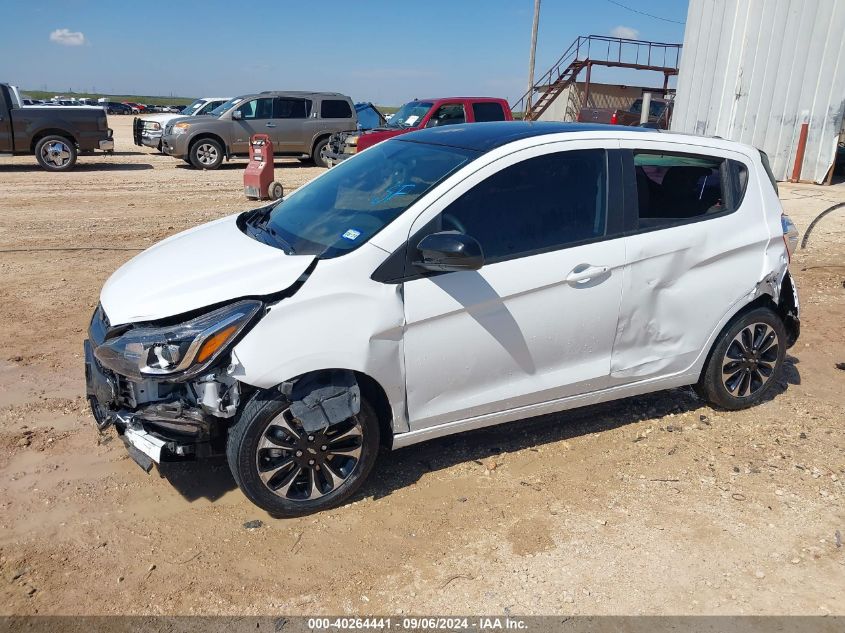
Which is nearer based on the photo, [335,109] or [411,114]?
[411,114]

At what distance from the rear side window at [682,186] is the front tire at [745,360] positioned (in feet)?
2.50

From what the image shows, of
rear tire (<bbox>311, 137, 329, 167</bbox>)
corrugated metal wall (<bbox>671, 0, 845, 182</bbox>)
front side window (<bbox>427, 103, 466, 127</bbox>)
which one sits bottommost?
rear tire (<bbox>311, 137, 329, 167</bbox>)

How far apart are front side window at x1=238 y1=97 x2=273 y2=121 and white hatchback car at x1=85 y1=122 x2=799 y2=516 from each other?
14356 mm

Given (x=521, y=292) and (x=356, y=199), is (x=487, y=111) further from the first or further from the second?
(x=521, y=292)

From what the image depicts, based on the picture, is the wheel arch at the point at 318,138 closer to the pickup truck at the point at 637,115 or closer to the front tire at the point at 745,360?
the pickup truck at the point at 637,115

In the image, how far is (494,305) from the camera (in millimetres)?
3504

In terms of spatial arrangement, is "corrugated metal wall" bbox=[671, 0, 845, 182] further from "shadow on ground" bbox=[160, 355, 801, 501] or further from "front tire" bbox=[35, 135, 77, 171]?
"front tire" bbox=[35, 135, 77, 171]

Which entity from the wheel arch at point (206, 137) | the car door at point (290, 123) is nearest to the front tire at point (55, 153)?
the wheel arch at point (206, 137)

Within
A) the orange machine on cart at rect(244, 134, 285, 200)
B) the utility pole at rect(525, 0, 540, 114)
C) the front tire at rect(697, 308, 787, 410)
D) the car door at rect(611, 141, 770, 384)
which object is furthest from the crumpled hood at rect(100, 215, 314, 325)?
the utility pole at rect(525, 0, 540, 114)

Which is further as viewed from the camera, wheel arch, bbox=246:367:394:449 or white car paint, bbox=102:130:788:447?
wheel arch, bbox=246:367:394:449

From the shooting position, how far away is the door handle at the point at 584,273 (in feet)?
12.1

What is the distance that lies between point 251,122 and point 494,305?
1563cm

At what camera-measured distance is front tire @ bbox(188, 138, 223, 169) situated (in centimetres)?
1738

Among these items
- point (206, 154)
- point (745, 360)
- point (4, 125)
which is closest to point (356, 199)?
point (745, 360)
